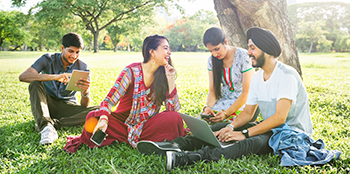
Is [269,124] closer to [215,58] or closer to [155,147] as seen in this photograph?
[155,147]

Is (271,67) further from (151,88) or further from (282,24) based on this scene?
(282,24)

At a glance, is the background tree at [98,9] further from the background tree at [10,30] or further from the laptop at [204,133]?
the laptop at [204,133]

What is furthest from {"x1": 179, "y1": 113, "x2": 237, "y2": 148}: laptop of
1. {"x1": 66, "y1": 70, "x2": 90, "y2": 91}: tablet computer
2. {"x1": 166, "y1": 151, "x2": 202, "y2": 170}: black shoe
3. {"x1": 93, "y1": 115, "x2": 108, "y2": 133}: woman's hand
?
{"x1": 66, "y1": 70, "x2": 90, "y2": 91}: tablet computer

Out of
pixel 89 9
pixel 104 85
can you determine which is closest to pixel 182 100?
pixel 104 85

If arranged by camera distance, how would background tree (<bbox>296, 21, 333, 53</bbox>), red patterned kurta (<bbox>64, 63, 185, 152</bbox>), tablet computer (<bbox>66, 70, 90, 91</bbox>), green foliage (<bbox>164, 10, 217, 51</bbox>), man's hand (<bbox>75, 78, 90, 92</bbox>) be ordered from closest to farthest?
red patterned kurta (<bbox>64, 63, 185, 152</bbox>), tablet computer (<bbox>66, 70, 90, 91</bbox>), man's hand (<bbox>75, 78, 90, 92</bbox>), background tree (<bbox>296, 21, 333, 53</bbox>), green foliage (<bbox>164, 10, 217, 51</bbox>)

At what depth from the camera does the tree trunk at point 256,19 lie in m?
5.75

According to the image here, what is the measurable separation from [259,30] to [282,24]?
3.48 meters

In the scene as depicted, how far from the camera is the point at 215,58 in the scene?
12.5 feet

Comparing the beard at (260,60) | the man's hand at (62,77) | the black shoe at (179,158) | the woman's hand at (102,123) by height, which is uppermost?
the beard at (260,60)

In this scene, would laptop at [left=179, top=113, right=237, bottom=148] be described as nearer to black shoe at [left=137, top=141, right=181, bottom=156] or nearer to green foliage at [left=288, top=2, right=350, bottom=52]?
black shoe at [left=137, top=141, right=181, bottom=156]

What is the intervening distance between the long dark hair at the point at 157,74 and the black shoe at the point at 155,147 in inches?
23.6

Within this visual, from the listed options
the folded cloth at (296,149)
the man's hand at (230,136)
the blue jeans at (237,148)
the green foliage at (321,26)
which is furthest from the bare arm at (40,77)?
the green foliage at (321,26)

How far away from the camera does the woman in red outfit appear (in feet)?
10.2

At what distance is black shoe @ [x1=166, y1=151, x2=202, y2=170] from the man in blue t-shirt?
182cm
